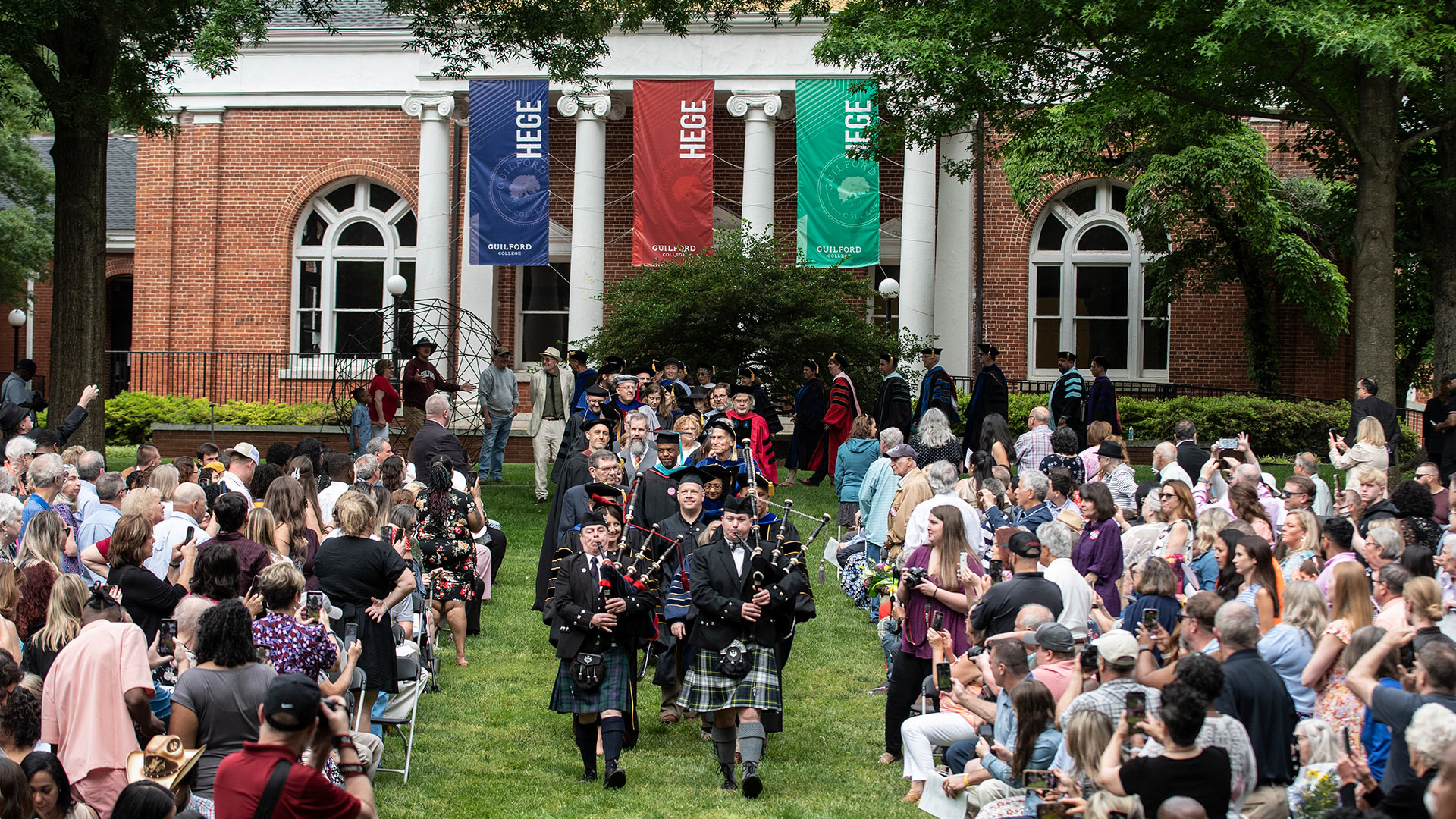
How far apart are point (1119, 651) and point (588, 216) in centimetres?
2052

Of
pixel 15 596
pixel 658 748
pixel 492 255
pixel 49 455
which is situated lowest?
pixel 658 748

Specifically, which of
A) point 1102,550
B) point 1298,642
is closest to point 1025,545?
point 1298,642

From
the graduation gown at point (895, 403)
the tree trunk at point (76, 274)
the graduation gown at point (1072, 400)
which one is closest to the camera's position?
the tree trunk at point (76, 274)

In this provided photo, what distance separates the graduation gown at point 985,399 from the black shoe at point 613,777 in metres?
10.5

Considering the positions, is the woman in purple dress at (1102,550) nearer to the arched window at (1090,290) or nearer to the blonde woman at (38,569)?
the blonde woman at (38,569)

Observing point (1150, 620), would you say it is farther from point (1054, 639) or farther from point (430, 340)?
point (430, 340)

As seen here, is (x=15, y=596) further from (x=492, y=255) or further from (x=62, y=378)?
(x=492, y=255)

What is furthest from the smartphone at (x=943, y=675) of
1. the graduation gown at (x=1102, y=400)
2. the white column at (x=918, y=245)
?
the white column at (x=918, y=245)

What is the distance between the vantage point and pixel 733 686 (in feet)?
24.8

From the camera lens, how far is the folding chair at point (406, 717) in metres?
7.85

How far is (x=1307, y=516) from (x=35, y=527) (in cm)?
722

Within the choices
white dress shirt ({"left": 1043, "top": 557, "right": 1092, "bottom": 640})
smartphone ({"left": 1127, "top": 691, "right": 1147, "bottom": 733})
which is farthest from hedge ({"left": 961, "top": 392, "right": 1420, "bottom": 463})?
smartphone ({"left": 1127, "top": 691, "right": 1147, "bottom": 733})

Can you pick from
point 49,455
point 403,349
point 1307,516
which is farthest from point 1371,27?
point 403,349

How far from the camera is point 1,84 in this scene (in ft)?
51.7
